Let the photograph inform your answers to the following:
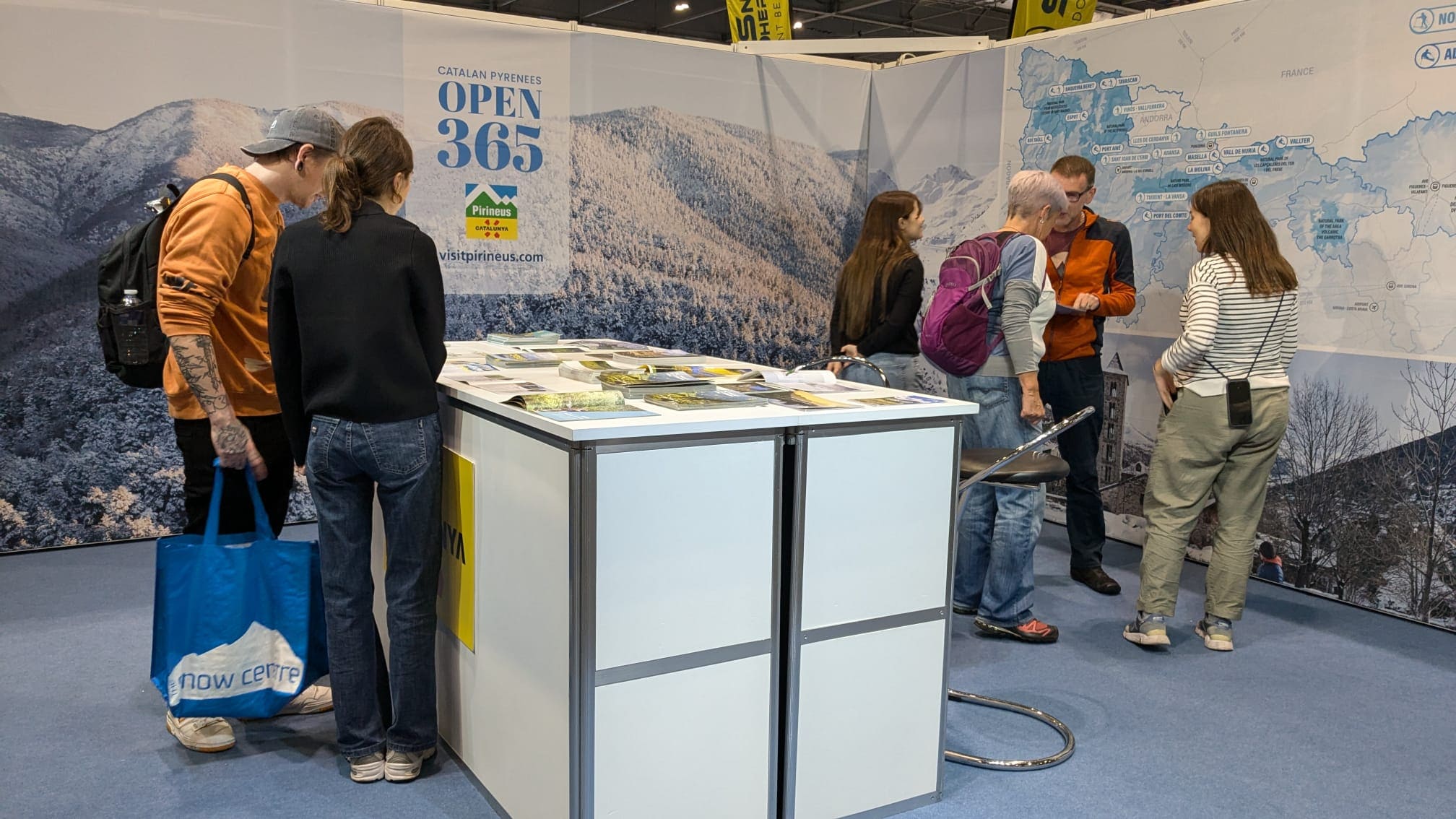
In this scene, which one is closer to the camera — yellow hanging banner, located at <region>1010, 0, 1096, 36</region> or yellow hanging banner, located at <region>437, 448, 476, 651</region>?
yellow hanging banner, located at <region>437, 448, 476, 651</region>

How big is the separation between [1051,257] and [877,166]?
2167mm

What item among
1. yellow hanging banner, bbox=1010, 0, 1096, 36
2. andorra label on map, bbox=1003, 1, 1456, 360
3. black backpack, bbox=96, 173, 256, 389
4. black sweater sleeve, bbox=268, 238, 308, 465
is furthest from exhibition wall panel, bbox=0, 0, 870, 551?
black sweater sleeve, bbox=268, 238, 308, 465

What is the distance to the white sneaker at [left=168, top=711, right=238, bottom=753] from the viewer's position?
106 inches

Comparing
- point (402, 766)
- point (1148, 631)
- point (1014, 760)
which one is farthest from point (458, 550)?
point (1148, 631)

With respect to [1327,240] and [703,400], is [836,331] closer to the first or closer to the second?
[1327,240]

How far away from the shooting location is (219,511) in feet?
8.68

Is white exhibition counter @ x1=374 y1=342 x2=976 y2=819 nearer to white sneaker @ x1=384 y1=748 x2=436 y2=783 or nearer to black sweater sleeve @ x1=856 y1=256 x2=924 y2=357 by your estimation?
white sneaker @ x1=384 y1=748 x2=436 y2=783

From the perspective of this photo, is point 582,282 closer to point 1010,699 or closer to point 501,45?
point 501,45

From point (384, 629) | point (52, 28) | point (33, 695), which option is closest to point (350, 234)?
point (384, 629)

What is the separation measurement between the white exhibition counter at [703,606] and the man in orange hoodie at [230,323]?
51 centimetres

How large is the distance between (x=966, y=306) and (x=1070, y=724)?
126 centimetres

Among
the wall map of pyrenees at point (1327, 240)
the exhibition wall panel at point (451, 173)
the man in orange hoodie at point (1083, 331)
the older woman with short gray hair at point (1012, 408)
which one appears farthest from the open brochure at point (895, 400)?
the exhibition wall panel at point (451, 173)

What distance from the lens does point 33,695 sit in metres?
2.98

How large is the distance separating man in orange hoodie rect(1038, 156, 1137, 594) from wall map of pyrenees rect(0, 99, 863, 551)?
205 cm
